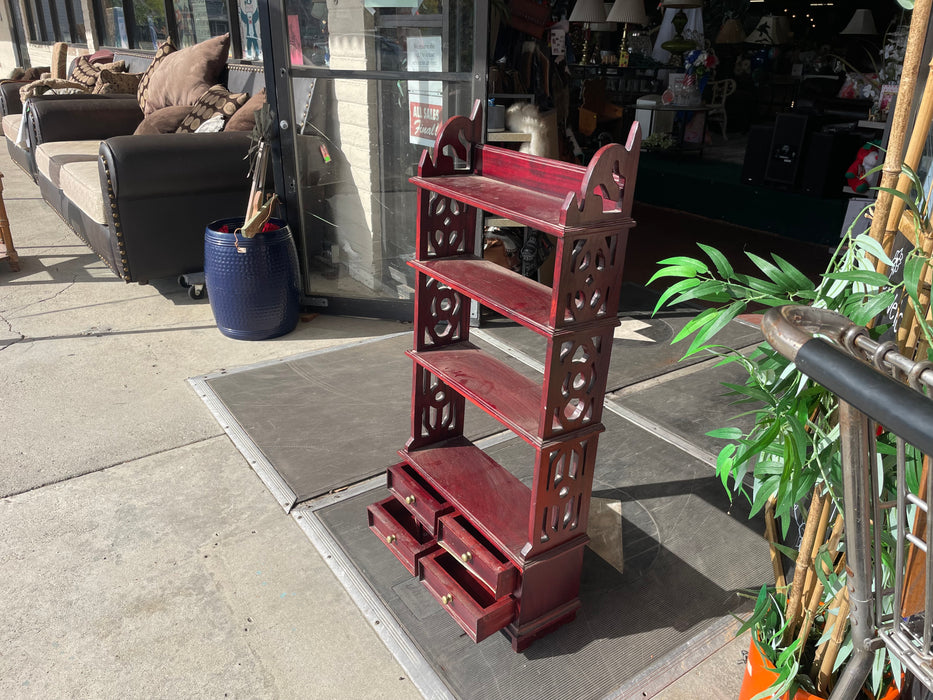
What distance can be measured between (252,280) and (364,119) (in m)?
0.98

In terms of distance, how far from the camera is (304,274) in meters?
3.81

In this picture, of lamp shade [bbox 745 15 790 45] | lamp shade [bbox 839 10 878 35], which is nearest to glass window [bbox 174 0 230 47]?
lamp shade [bbox 745 15 790 45]

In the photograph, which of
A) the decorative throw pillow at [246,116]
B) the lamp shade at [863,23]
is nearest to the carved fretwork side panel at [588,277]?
the decorative throw pillow at [246,116]

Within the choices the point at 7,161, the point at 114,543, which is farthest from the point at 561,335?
the point at 7,161

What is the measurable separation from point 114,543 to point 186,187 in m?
2.24

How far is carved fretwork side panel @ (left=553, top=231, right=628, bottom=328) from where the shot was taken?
1.49 metres

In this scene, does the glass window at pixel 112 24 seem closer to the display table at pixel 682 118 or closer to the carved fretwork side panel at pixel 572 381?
the display table at pixel 682 118

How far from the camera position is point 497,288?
1730 mm

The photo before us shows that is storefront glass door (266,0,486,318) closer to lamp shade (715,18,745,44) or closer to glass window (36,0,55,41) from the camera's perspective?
lamp shade (715,18,745,44)

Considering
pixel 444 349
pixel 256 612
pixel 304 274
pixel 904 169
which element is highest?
pixel 904 169

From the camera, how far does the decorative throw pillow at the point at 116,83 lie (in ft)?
20.0

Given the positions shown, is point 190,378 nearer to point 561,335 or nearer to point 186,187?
point 186,187

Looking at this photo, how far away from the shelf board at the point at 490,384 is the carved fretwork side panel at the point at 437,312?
1.4 inches

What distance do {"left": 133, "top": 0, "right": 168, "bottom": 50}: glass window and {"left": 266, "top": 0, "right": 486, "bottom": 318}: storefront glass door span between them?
4.10m
